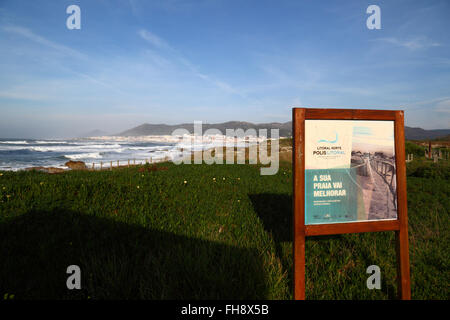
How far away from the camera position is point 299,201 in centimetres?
274

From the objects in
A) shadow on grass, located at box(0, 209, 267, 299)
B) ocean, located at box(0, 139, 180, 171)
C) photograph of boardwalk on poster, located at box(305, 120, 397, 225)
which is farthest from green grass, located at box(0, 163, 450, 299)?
ocean, located at box(0, 139, 180, 171)

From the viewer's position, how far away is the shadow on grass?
2.80 m

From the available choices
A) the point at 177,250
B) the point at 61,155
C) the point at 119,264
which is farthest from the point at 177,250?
the point at 61,155

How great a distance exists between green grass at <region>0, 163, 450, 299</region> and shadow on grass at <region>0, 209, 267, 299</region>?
1 centimetres

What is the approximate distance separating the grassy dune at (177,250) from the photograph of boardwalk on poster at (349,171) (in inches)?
41.5

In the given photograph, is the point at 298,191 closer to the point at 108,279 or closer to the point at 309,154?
the point at 309,154

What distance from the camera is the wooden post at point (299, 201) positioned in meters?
2.71

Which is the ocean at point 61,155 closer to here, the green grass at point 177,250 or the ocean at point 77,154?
the ocean at point 77,154

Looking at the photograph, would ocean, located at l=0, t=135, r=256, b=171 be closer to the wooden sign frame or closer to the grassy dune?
the grassy dune

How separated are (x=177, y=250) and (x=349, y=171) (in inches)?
104

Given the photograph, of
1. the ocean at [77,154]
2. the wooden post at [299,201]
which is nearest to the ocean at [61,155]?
the ocean at [77,154]
